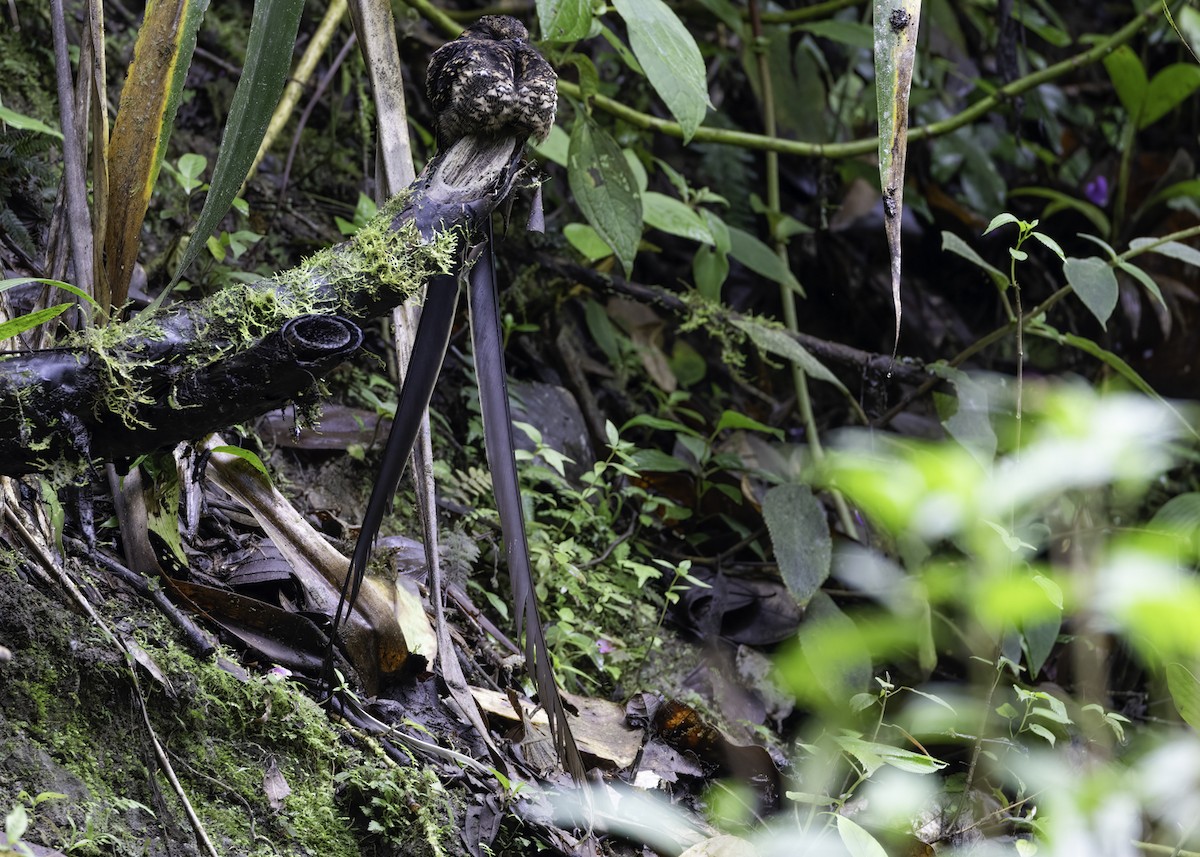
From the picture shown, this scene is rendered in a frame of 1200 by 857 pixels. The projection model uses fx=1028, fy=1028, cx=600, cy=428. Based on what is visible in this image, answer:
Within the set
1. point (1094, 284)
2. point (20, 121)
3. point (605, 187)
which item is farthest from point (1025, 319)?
point (20, 121)

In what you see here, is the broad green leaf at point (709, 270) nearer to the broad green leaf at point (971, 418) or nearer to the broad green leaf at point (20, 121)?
the broad green leaf at point (971, 418)

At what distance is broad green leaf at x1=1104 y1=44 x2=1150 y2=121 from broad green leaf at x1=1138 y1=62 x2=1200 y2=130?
0.8 inches

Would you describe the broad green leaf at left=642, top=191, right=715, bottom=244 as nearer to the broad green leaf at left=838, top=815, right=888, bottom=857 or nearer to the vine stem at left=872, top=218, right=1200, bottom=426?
the vine stem at left=872, top=218, right=1200, bottom=426

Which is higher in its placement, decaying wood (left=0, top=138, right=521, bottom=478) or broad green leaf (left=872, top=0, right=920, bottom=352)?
broad green leaf (left=872, top=0, right=920, bottom=352)

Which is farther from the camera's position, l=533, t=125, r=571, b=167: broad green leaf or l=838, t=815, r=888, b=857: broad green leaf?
l=533, t=125, r=571, b=167: broad green leaf

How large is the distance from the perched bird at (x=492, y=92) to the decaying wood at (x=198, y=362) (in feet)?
0.63

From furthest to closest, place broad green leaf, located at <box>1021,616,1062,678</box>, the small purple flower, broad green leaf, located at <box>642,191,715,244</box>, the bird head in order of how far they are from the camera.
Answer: the small purple flower → broad green leaf, located at <box>642,191,715,244</box> → broad green leaf, located at <box>1021,616,1062,678</box> → the bird head

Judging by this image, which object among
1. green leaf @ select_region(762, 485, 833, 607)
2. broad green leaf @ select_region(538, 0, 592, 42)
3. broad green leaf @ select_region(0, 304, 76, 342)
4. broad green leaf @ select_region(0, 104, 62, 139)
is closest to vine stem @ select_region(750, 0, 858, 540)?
green leaf @ select_region(762, 485, 833, 607)

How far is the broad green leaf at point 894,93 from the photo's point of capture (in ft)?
3.01

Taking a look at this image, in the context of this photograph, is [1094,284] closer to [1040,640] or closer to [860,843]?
[1040,640]

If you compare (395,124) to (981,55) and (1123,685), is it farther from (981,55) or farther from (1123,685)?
(981,55)

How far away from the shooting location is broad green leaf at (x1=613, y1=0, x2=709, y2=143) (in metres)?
1.49

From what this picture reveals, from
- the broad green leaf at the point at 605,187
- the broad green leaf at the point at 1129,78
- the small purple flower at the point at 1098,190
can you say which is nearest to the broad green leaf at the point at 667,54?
the broad green leaf at the point at 605,187

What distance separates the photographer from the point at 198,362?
0.99 m
